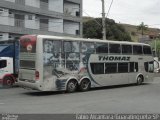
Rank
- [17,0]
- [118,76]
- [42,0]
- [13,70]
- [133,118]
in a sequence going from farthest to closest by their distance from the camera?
[42,0] → [17,0] → [13,70] → [118,76] → [133,118]

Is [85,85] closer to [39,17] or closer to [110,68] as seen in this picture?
[110,68]

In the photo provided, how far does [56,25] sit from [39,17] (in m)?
3.65

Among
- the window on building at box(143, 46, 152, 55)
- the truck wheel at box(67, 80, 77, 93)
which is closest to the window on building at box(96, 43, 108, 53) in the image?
the truck wheel at box(67, 80, 77, 93)

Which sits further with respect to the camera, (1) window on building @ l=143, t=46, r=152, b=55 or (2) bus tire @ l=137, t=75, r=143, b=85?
(1) window on building @ l=143, t=46, r=152, b=55

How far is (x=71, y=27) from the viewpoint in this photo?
159 ft

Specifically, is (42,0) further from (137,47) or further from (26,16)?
(137,47)

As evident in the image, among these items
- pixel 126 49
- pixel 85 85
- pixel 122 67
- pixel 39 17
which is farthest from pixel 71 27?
pixel 85 85

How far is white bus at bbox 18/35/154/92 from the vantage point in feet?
63.7

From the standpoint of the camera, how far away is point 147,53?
27.3m

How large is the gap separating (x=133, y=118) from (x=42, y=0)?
33.0 metres

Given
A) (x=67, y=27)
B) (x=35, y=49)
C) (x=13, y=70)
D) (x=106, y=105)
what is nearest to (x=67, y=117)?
(x=106, y=105)

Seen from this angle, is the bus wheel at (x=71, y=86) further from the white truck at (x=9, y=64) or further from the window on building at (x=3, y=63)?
the window on building at (x=3, y=63)

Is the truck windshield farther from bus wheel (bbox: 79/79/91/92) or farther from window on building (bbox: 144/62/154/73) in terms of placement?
window on building (bbox: 144/62/154/73)

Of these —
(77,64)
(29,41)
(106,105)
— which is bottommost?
(106,105)
